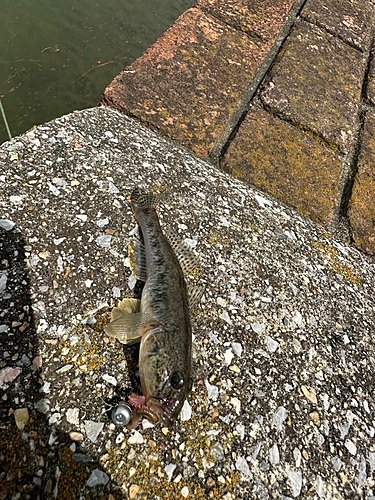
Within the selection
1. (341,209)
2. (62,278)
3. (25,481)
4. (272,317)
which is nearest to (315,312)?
(272,317)

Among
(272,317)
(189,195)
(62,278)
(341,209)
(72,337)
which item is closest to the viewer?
(72,337)

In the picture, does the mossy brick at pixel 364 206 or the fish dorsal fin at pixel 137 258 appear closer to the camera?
the fish dorsal fin at pixel 137 258

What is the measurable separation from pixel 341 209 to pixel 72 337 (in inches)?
68.1

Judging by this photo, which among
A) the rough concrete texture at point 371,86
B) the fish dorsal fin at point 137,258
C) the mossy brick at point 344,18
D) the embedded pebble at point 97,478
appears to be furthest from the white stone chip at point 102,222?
the mossy brick at point 344,18

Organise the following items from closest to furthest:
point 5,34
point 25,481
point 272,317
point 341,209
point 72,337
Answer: point 25,481 < point 72,337 < point 272,317 < point 341,209 < point 5,34

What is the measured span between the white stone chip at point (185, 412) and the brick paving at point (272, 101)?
4.43 ft

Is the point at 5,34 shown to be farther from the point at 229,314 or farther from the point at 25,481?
the point at 25,481

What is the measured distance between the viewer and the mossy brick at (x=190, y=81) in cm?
233

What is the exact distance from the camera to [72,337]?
1.47m

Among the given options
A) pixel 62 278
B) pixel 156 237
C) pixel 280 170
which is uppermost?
pixel 280 170

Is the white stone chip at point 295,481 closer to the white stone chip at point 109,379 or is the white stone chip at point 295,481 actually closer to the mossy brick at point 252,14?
the white stone chip at point 109,379

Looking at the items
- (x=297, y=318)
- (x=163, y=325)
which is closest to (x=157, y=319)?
(x=163, y=325)

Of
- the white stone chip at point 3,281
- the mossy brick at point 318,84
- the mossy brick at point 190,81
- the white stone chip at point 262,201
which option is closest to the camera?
the white stone chip at point 3,281

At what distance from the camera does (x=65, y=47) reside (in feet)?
10.8
